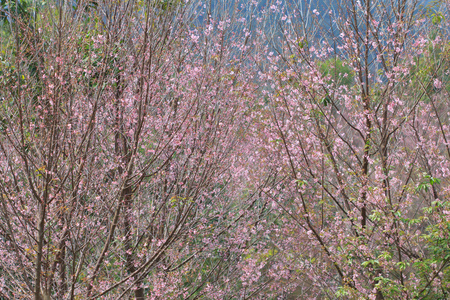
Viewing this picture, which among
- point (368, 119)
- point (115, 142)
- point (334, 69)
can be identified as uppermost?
point (115, 142)

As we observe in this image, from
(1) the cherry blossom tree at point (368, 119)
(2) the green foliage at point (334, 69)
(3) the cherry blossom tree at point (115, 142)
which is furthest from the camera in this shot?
(2) the green foliage at point (334, 69)

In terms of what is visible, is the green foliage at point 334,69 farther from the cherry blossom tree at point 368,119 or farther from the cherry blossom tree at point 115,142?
the cherry blossom tree at point 115,142

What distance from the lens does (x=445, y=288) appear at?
5125 mm

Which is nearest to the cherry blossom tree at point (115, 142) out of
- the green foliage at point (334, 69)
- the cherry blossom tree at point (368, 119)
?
the cherry blossom tree at point (368, 119)

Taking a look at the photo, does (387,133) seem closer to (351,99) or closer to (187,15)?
(351,99)

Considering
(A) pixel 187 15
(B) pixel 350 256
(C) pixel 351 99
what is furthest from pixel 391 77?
(A) pixel 187 15

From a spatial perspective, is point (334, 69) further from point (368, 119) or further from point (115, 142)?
point (115, 142)

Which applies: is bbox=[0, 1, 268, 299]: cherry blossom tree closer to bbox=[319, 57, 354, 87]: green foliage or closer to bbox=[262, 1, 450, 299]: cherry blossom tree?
bbox=[262, 1, 450, 299]: cherry blossom tree

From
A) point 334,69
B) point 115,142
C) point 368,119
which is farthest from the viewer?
point 334,69

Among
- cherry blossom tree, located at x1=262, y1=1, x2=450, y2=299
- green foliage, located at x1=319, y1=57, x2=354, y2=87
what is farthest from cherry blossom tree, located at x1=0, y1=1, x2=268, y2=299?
green foliage, located at x1=319, y1=57, x2=354, y2=87

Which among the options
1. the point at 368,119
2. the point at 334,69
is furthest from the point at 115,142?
the point at 368,119

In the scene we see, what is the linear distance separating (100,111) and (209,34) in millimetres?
2137

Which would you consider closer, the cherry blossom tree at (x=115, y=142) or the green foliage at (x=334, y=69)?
the cherry blossom tree at (x=115, y=142)

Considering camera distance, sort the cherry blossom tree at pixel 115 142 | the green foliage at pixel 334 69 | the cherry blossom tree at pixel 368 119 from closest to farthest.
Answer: the cherry blossom tree at pixel 115 142, the cherry blossom tree at pixel 368 119, the green foliage at pixel 334 69
